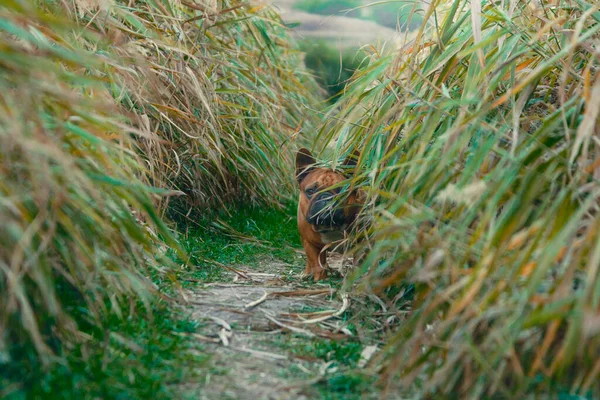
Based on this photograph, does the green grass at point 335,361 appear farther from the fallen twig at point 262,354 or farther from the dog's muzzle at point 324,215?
the dog's muzzle at point 324,215

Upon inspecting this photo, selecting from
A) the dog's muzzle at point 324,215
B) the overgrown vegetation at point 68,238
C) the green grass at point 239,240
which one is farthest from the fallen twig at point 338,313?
A: the green grass at point 239,240

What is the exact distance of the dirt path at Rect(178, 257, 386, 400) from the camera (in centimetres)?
243

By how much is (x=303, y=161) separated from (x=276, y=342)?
218 centimetres

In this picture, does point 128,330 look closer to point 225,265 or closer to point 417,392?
point 417,392

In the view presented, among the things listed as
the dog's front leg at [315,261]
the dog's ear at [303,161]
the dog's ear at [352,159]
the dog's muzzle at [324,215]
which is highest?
the dog's ear at [352,159]

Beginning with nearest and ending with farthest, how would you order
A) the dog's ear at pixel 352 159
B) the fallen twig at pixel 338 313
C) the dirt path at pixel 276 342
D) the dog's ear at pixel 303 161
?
1. the dirt path at pixel 276 342
2. the fallen twig at pixel 338 313
3. the dog's ear at pixel 352 159
4. the dog's ear at pixel 303 161

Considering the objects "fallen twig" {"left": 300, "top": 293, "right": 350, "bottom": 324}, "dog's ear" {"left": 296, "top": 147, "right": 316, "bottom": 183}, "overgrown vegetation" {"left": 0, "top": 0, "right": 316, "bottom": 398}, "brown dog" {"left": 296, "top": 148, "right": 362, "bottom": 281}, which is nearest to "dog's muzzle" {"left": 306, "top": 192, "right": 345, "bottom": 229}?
"brown dog" {"left": 296, "top": 148, "right": 362, "bottom": 281}

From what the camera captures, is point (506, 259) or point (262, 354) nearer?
point (506, 259)

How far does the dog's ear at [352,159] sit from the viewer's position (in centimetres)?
441

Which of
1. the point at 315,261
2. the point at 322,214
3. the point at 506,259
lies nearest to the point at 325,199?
the point at 322,214

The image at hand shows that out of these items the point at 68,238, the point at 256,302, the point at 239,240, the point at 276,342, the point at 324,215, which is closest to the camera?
the point at 68,238

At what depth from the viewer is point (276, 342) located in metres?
2.99

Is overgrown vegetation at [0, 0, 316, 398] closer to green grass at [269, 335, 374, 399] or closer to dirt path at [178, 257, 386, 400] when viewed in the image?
dirt path at [178, 257, 386, 400]

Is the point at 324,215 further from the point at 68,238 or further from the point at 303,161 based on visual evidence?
the point at 68,238
